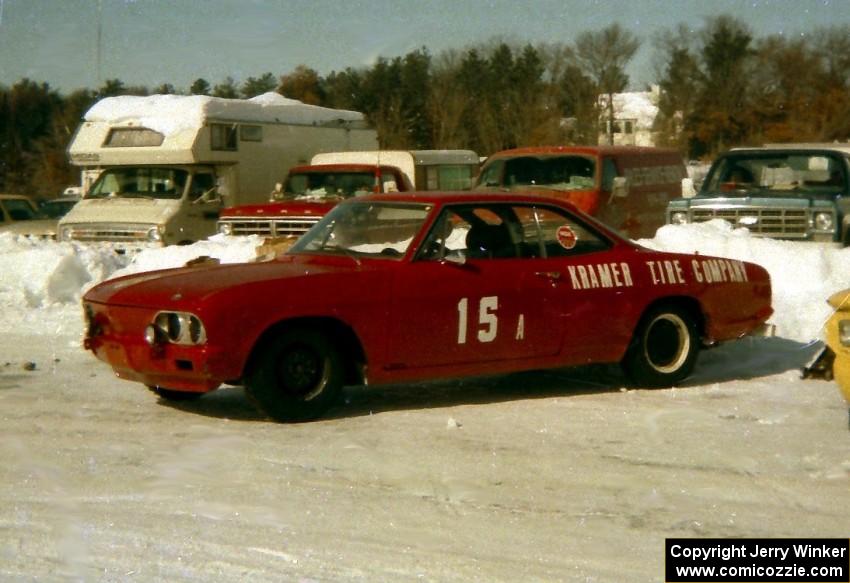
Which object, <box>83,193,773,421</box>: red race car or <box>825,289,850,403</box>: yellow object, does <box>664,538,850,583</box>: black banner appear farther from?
<box>83,193,773,421</box>: red race car

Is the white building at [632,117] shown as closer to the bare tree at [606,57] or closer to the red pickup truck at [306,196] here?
the bare tree at [606,57]

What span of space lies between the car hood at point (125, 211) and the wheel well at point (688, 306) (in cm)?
990

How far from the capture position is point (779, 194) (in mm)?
13719

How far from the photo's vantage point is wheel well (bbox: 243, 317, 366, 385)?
7.03 m

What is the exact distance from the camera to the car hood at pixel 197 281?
699 centimetres

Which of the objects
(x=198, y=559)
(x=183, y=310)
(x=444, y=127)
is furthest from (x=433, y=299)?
(x=444, y=127)

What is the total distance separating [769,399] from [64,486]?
4.60 metres

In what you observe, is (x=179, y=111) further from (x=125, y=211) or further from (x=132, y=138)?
(x=125, y=211)

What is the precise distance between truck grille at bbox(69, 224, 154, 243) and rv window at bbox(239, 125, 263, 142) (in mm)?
2969

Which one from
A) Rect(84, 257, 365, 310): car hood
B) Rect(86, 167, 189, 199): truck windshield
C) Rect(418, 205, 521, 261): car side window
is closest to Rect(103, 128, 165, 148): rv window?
Rect(86, 167, 189, 199): truck windshield

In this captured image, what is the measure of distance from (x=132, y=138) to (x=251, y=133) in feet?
6.69

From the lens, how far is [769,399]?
7.99 meters

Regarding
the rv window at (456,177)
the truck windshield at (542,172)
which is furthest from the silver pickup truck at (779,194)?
the rv window at (456,177)

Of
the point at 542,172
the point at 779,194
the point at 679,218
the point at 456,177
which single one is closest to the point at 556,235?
the point at 779,194
